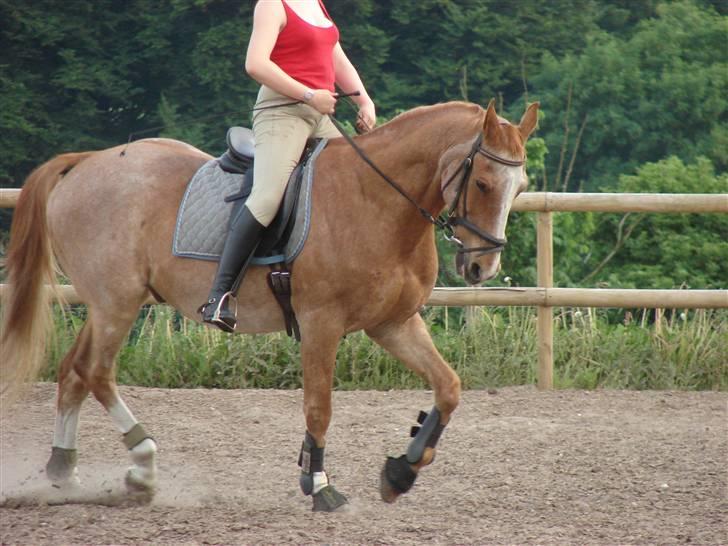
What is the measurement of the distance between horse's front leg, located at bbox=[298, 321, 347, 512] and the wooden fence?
10.4 feet

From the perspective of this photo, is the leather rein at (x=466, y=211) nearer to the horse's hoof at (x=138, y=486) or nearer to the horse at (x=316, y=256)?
the horse at (x=316, y=256)

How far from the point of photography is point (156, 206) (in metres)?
5.94

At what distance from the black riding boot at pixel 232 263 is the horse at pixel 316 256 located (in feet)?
0.39

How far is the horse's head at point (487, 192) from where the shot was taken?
16.4ft

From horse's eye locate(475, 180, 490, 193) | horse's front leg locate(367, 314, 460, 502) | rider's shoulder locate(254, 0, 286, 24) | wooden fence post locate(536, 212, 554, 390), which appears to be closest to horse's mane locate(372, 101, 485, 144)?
horse's eye locate(475, 180, 490, 193)

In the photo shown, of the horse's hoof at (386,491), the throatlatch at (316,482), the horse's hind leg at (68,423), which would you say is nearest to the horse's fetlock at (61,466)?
the horse's hind leg at (68,423)

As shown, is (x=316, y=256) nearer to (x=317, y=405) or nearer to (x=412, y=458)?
(x=317, y=405)

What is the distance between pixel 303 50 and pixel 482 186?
1167mm

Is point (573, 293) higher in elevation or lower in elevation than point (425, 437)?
lower

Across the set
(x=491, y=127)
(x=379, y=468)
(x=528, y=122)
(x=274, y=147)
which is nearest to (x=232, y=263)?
(x=274, y=147)

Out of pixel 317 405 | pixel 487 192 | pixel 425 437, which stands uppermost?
pixel 487 192

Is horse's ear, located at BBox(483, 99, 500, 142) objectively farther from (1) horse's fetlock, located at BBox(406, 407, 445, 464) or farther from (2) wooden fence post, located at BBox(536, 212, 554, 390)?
(2) wooden fence post, located at BBox(536, 212, 554, 390)

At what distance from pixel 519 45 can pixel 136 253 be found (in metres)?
23.8

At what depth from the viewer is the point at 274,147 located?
5500 mm
